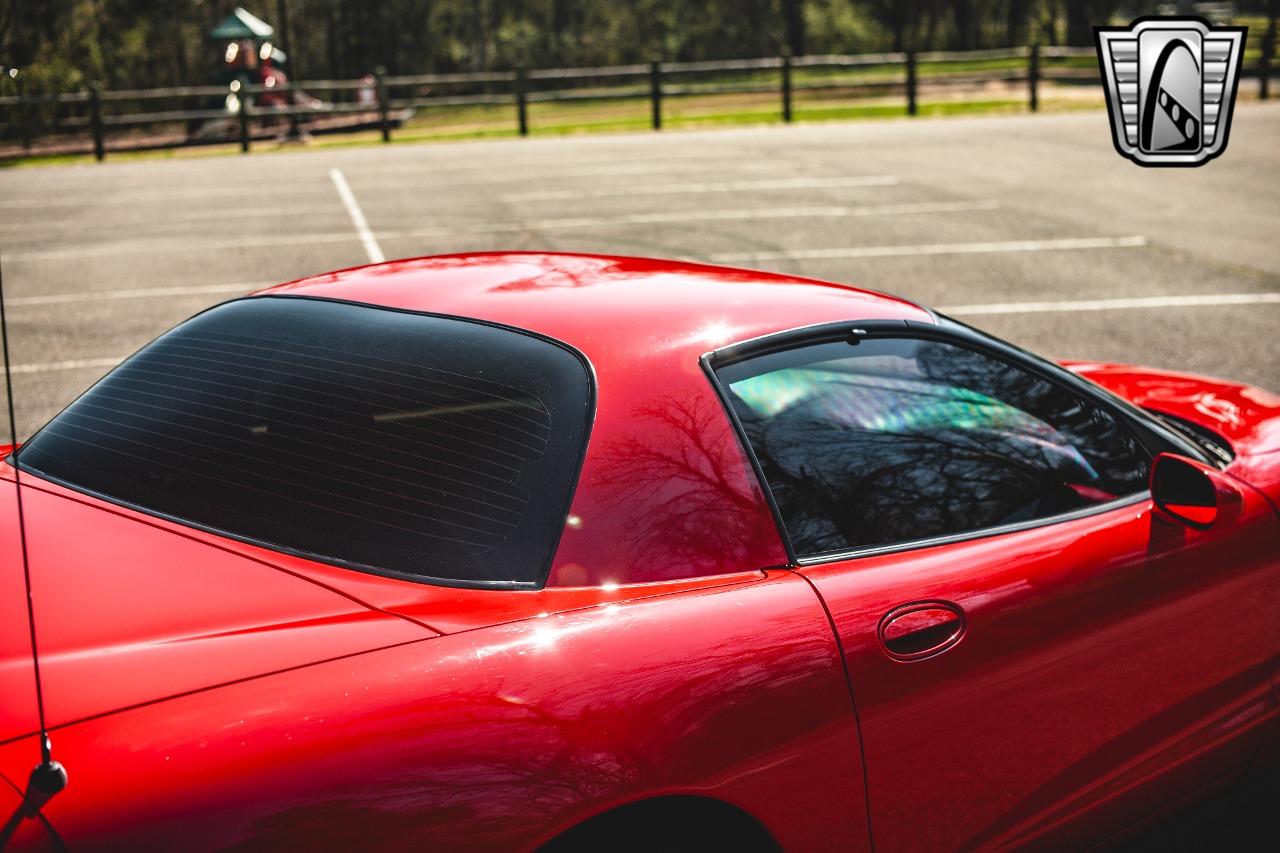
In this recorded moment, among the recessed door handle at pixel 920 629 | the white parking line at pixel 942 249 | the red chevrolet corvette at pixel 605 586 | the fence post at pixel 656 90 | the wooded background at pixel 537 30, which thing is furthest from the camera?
the wooded background at pixel 537 30

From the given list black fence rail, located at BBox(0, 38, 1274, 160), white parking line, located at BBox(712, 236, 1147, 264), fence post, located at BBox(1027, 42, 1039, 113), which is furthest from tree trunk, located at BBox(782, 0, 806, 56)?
white parking line, located at BBox(712, 236, 1147, 264)

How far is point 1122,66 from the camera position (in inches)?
141

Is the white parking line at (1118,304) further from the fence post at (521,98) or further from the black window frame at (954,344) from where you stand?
the fence post at (521,98)

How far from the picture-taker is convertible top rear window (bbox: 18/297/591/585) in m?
1.99

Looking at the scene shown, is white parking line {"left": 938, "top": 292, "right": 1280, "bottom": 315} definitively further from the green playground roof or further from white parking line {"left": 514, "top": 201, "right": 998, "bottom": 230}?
the green playground roof

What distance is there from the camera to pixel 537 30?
223 feet

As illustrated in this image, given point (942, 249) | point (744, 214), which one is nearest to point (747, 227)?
point (744, 214)

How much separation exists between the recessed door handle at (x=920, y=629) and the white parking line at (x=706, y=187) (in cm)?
1236

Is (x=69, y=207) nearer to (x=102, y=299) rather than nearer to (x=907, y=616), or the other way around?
(x=102, y=299)

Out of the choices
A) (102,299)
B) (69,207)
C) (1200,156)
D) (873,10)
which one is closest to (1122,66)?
(1200,156)

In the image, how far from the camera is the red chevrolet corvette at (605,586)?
1.63 meters

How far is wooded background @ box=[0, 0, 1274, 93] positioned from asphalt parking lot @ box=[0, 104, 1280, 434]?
35380 mm

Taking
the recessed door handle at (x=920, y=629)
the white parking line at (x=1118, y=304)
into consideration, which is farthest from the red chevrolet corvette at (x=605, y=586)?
the white parking line at (x=1118, y=304)

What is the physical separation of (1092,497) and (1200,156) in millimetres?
1444
